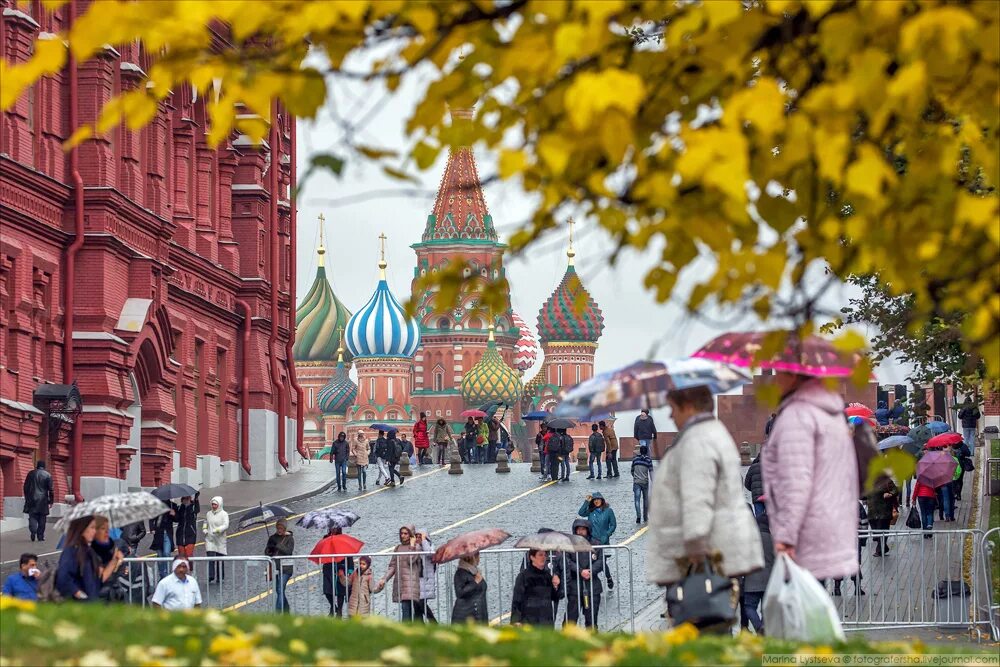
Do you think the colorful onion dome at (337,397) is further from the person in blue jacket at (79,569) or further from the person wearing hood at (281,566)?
the person in blue jacket at (79,569)

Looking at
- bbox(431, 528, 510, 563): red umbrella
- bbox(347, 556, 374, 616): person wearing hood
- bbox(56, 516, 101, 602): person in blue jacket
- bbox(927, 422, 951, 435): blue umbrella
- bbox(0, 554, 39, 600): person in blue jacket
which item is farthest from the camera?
bbox(927, 422, 951, 435): blue umbrella

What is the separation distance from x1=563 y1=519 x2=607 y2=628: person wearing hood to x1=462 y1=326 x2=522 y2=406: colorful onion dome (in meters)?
104

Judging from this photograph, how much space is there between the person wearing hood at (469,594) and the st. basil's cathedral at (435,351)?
98.4 m

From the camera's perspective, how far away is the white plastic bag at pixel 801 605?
364 inches

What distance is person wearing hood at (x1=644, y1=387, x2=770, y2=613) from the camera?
30.9 feet

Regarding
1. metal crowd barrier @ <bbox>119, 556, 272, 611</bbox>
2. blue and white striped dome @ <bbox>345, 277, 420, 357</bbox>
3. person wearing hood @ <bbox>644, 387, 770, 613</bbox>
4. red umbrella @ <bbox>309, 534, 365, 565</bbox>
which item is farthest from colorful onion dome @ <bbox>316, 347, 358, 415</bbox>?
person wearing hood @ <bbox>644, 387, 770, 613</bbox>

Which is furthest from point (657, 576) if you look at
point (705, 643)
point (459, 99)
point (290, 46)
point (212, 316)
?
point (212, 316)

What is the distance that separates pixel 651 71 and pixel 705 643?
2704 millimetres

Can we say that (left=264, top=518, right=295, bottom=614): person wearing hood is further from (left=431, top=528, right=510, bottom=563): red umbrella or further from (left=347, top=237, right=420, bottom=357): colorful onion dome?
(left=347, top=237, right=420, bottom=357): colorful onion dome

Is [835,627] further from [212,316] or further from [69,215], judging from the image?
[212,316]

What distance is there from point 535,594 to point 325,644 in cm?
950

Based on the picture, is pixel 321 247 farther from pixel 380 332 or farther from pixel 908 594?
pixel 908 594

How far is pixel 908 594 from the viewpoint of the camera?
19531 mm

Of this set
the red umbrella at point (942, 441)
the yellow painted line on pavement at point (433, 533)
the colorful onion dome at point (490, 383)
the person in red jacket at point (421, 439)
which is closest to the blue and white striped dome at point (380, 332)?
the colorful onion dome at point (490, 383)
